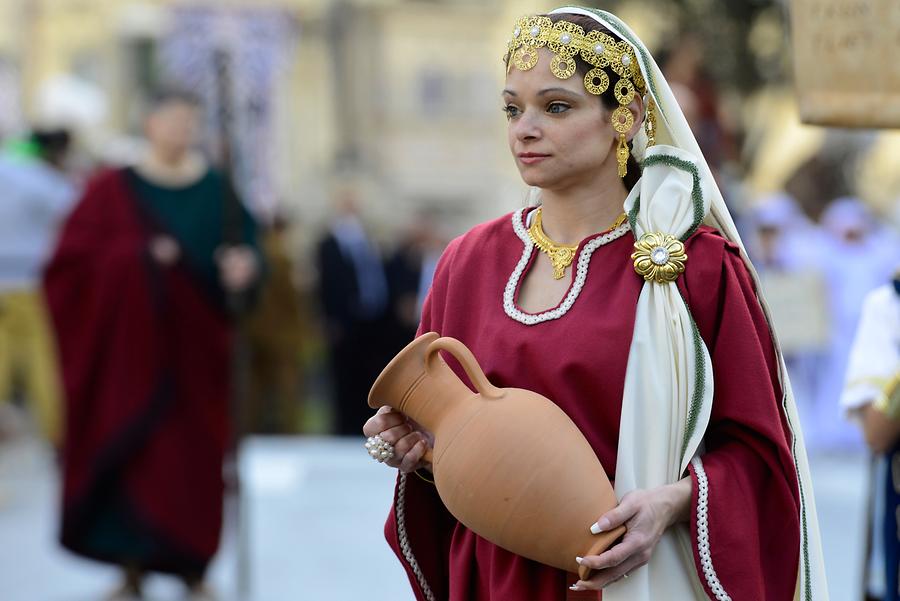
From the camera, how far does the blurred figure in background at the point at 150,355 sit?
21.5ft

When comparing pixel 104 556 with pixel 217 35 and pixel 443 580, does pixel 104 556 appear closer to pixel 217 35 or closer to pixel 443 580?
pixel 217 35

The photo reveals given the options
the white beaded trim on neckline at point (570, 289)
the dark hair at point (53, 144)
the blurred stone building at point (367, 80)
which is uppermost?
the blurred stone building at point (367, 80)

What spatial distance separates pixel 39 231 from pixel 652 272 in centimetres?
764

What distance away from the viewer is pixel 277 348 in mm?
13344

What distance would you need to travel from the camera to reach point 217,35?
7863 millimetres

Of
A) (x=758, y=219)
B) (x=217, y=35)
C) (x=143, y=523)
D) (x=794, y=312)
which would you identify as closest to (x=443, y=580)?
(x=143, y=523)

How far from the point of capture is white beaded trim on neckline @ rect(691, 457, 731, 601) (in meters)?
2.78

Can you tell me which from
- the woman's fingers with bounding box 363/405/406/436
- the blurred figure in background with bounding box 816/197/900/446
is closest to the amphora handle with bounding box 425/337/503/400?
the woman's fingers with bounding box 363/405/406/436

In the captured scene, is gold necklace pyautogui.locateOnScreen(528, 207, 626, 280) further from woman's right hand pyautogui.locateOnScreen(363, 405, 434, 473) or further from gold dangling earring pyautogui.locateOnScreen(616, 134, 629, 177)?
woman's right hand pyautogui.locateOnScreen(363, 405, 434, 473)

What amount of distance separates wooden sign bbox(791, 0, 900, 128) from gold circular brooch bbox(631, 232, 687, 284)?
3.75ft

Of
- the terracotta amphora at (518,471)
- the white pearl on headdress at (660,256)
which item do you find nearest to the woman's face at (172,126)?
the terracotta amphora at (518,471)

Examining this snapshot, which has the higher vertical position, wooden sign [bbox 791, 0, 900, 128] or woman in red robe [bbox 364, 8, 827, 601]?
wooden sign [bbox 791, 0, 900, 128]

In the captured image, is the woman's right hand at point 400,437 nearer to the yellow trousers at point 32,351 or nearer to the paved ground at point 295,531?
the paved ground at point 295,531

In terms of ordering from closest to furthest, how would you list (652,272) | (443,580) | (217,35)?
(652,272) → (443,580) → (217,35)
